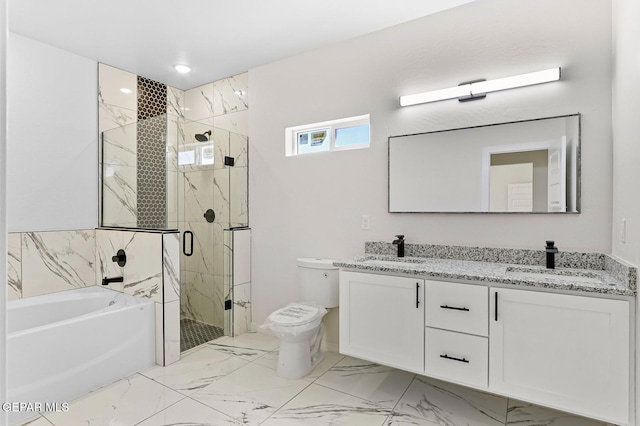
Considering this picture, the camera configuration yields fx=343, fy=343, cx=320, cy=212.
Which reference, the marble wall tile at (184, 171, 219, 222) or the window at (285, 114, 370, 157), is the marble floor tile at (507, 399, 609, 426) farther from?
the marble wall tile at (184, 171, 219, 222)

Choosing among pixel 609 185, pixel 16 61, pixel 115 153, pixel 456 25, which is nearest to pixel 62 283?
pixel 115 153

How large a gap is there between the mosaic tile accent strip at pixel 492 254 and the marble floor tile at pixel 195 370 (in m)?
1.39

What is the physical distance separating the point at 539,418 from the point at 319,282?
1.61m

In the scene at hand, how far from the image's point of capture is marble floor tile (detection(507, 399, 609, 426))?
1.93 meters

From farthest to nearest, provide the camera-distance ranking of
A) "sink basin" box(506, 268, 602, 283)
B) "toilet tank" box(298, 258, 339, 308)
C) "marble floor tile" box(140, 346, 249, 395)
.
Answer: "toilet tank" box(298, 258, 339, 308) < "marble floor tile" box(140, 346, 249, 395) < "sink basin" box(506, 268, 602, 283)

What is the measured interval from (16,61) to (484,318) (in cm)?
372

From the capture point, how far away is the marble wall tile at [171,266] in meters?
→ 2.63

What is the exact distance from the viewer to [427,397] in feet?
7.23

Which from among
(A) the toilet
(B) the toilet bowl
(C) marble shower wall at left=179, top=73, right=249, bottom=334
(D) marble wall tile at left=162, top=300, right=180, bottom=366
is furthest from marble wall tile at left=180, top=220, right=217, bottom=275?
(B) the toilet bowl

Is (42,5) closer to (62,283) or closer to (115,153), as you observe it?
(115,153)

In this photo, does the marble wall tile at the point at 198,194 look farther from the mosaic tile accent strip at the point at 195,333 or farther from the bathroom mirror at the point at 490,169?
the bathroom mirror at the point at 490,169

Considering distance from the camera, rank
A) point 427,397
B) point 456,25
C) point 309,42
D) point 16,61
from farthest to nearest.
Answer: point 309,42 < point 16,61 < point 456,25 < point 427,397

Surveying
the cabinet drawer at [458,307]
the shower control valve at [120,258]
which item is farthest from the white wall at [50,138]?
the cabinet drawer at [458,307]

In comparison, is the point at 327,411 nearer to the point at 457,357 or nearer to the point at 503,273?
the point at 457,357
